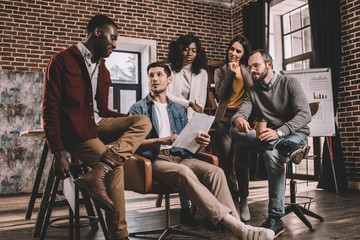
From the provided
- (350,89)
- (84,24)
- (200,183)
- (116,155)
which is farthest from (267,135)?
(84,24)

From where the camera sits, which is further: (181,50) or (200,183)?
(181,50)

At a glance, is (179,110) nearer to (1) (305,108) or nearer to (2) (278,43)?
(1) (305,108)

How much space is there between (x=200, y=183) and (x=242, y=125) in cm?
66

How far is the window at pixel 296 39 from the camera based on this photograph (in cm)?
544

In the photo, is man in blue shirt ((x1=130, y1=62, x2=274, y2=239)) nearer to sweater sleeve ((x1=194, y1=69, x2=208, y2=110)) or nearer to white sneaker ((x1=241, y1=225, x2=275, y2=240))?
white sneaker ((x1=241, y1=225, x2=275, y2=240))

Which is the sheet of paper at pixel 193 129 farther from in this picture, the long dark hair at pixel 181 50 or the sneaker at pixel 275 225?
the long dark hair at pixel 181 50

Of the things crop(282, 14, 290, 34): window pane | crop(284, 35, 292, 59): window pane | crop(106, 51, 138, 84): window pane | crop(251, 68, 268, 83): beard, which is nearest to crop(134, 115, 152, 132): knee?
crop(251, 68, 268, 83): beard

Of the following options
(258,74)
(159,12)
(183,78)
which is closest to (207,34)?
(159,12)

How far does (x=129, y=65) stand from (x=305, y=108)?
13.9 feet

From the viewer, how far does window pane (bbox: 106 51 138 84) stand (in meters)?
5.91

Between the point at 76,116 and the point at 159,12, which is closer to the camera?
the point at 76,116

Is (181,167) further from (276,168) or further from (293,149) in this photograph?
(293,149)

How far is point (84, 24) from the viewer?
5.41m

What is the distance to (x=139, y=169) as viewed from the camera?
6.80 ft
